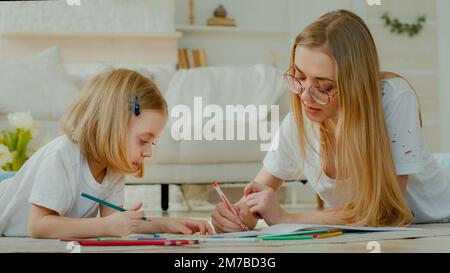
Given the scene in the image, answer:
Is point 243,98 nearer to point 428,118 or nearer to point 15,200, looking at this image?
point 428,118

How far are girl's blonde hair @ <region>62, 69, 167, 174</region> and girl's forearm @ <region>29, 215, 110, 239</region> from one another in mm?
126

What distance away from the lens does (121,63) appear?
3.36 meters

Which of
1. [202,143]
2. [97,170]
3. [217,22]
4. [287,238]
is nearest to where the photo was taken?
[287,238]

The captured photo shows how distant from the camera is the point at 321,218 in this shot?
1086 mm

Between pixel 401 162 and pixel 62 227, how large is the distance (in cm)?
53

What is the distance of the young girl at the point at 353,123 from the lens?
1.02 m

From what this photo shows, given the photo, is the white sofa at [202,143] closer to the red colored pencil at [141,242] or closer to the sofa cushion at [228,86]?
the sofa cushion at [228,86]

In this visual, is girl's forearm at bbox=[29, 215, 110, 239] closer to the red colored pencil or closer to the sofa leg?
the red colored pencil

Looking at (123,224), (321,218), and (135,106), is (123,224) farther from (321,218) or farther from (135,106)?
(321,218)

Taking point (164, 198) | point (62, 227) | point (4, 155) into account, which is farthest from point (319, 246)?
point (164, 198)

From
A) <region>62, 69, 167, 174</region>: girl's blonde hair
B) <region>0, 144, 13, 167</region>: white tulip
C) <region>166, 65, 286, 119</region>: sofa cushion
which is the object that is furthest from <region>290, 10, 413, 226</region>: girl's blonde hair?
<region>166, 65, 286, 119</region>: sofa cushion

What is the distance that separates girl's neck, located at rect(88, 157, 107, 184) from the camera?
1133mm
